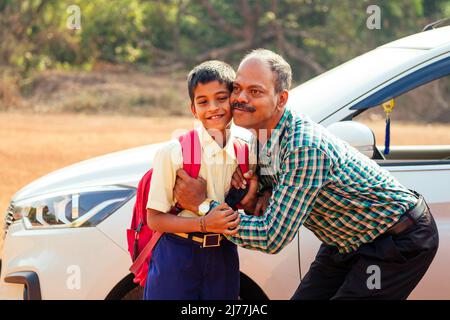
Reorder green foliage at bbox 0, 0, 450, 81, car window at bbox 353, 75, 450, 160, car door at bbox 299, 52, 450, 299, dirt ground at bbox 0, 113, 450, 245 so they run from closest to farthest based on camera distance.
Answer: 1. car door at bbox 299, 52, 450, 299
2. dirt ground at bbox 0, 113, 450, 245
3. car window at bbox 353, 75, 450, 160
4. green foliage at bbox 0, 0, 450, 81

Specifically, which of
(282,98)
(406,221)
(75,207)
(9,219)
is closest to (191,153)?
(282,98)

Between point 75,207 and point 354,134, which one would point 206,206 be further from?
point 75,207

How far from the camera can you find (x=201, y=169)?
3289 millimetres

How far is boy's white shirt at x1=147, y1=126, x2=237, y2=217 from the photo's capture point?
127 inches

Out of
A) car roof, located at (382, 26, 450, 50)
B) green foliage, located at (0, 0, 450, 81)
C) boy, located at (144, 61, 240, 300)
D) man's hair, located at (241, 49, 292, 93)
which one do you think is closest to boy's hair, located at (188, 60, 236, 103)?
boy, located at (144, 61, 240, 300)

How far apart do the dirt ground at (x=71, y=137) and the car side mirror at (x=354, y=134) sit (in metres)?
5.90

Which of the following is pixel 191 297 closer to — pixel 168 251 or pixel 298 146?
pixel 168 251

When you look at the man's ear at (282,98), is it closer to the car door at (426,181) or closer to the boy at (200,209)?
the boy at (200,209)

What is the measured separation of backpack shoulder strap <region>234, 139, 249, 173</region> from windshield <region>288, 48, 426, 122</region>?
2.64 ft

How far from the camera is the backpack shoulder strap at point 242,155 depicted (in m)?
3.33

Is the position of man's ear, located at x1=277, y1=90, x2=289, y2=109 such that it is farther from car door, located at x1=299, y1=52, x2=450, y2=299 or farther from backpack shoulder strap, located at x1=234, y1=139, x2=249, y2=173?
car door, located at x1=299, y1=52, x2=450, y2=299

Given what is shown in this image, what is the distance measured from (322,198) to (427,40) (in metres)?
1.58

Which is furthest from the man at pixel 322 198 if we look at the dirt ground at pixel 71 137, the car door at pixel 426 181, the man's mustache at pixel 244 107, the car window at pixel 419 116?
the car window at pixel 419 116
